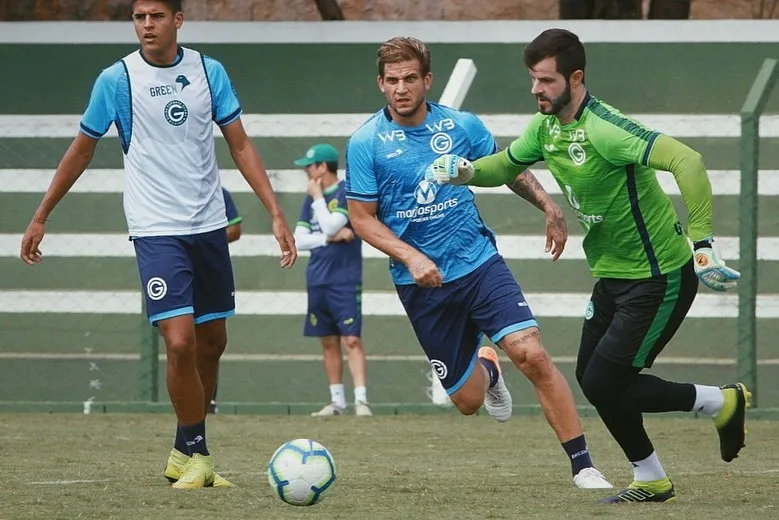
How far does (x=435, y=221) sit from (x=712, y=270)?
1.74 m

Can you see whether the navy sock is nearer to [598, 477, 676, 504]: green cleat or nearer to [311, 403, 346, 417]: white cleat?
[598, 477, 676, 504]: green cleat

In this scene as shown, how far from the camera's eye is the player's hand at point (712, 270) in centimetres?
579

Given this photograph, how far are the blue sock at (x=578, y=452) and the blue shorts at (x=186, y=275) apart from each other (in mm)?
1780

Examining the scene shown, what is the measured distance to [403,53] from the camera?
702 cm

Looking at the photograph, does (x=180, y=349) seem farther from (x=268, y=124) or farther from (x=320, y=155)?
(x=268, y=124)

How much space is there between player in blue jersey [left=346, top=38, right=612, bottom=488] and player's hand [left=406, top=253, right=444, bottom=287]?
14 cm

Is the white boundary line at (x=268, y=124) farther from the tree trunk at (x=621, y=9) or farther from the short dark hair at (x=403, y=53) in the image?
the short dark hair at (x=403, y=53)

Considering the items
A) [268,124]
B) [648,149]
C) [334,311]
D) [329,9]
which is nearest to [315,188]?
[268,124]

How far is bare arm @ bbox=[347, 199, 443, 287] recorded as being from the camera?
6.71 m

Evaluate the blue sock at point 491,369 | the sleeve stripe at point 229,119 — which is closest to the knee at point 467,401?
the blue sock at point 491,369

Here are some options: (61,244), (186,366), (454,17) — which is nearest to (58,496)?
(186,366)

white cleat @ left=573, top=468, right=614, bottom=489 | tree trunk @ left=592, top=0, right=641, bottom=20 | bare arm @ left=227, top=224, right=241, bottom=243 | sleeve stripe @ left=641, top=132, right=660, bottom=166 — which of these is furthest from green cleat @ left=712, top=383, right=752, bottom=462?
tree trunk @ left=592, top=0, right=641, bottom=20

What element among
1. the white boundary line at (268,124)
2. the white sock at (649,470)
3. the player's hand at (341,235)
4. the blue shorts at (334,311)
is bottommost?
the blue shorts at (334,311)

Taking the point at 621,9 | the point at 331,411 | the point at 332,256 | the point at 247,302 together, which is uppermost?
the point at 621,9
